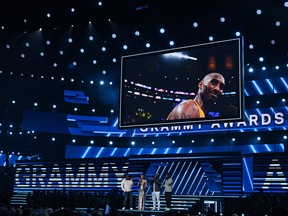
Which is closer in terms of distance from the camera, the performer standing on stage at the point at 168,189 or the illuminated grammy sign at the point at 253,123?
the performer standing on stage at the point at 168,189

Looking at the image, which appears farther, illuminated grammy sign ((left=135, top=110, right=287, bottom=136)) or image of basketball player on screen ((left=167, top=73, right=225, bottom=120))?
illuminated grammy sign ((left=135, top=110, right=287, bottom=136))

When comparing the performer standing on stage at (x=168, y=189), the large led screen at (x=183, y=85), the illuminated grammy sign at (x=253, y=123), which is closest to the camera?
the large led screen at (x=183, y=85)

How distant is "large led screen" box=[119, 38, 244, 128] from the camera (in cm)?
2005

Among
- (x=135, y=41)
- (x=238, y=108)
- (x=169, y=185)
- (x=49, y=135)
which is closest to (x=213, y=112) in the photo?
(x=238, y=108)

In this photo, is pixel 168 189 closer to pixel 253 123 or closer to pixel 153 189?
pixel 153 189

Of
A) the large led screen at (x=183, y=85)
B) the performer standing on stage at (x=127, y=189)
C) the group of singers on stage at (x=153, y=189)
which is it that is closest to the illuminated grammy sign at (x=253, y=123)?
the large led screen at (x=183, y=85)

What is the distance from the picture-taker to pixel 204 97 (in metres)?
20.4

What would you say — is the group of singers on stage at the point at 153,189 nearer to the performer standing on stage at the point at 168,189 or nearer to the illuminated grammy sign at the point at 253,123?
the performer standing on stage at the point at 168,189

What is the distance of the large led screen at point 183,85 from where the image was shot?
20047 millimetres

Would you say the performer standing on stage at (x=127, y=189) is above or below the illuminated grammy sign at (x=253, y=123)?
below

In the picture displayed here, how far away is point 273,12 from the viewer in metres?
24.0

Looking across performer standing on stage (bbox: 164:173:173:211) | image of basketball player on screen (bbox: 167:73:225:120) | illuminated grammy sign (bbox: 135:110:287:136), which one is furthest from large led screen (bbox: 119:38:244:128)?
illuminated grammy sign (bbox: 135:110:287:136)

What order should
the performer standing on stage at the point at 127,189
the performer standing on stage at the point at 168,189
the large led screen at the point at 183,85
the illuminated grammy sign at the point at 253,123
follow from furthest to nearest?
the illuminated grammy sign at the point at 253,123
the performer standing on stage at the point at 127,189
the performer standing on stage at the point at 168,189
the large led screen at the point at 183,85

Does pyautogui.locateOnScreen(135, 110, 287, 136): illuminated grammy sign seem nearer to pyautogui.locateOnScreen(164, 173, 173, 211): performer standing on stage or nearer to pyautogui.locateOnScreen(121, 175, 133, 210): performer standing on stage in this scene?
pyautogui.locateOnScreen(164, 173, 173, 211): performer standing on stage
